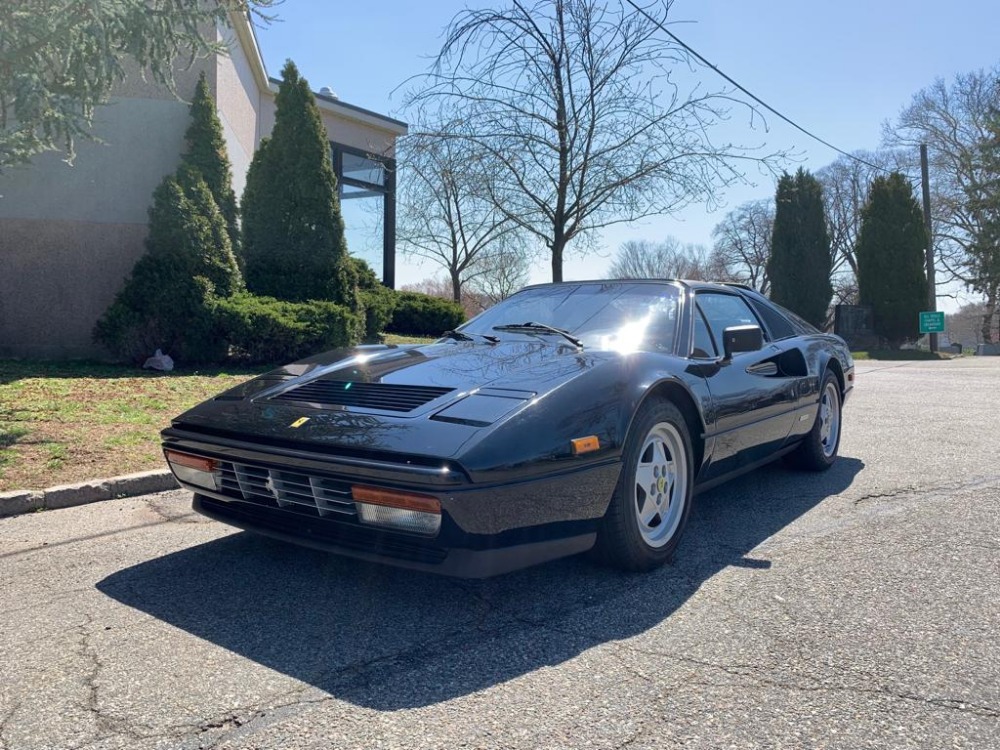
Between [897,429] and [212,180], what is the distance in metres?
8.34

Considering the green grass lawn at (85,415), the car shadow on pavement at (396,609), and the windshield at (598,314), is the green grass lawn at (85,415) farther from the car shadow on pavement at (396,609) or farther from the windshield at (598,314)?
the windshield at (598,314)

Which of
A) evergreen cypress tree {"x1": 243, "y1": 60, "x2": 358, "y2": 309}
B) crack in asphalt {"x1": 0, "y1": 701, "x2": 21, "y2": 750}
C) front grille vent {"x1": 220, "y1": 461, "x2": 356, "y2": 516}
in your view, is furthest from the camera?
evergreen cypress tree {"x1": 243, "y1": 60, "x2": 358, "y2": 309}

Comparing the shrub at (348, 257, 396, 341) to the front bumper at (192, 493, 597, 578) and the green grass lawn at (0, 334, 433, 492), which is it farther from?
the front bumper at (192, 493, 597, 578)

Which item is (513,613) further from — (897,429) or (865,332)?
(865,332)

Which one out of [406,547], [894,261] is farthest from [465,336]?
[894,261]

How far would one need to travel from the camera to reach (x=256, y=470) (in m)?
2.85

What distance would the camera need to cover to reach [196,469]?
3080 mm

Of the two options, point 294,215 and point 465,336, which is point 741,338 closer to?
point 465,336

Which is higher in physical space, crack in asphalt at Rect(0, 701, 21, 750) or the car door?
the car door

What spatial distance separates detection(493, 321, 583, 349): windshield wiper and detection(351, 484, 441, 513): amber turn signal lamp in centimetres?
131

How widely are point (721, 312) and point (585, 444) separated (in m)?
2.00

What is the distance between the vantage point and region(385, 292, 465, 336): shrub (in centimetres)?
1510

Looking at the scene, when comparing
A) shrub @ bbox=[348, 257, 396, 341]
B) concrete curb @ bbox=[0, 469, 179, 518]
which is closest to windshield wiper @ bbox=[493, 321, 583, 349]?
concrete curb @ bbox=[0, 469, 179, 518]

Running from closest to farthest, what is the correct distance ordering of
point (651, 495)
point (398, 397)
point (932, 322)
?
point (398, 397) < point (651, 495) < point (932, 322)
